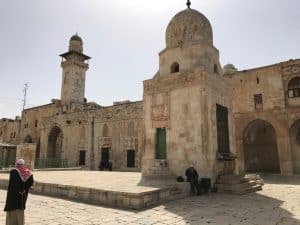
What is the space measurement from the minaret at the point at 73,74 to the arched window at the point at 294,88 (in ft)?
83.0

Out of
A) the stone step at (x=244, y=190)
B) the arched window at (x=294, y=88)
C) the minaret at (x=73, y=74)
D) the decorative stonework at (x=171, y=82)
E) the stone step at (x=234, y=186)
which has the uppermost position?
the minaret at (x=73, y=74)

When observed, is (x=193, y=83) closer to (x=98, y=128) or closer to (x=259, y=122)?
(x=259, y=122)

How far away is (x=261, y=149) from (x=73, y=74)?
25738 millimetres

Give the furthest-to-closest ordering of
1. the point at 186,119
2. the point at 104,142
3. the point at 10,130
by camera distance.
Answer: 1. the point at 10,130
2. the point at 104,142
3. the point at 186,119

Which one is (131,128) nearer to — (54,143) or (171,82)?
(171,82)

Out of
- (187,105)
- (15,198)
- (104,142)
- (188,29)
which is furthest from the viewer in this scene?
(104,142)

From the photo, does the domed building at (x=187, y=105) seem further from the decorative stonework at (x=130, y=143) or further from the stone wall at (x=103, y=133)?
the decorative stonework at (x=130, y=143)

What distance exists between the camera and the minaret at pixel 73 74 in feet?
113

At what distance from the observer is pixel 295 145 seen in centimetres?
1928

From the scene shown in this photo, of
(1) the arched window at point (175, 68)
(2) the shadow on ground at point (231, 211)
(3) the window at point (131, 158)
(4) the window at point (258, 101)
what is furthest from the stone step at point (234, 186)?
(3) the window at point (131, 158)

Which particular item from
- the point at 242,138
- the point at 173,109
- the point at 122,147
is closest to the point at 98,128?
the point at 122,147

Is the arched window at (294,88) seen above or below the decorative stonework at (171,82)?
above

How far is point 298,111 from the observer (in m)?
19.0

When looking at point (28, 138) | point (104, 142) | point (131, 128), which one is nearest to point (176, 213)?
point (131, 128)
